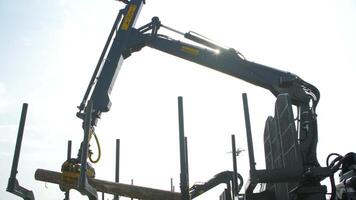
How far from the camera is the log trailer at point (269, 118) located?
6.39 meters

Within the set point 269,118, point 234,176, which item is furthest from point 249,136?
point 234,176

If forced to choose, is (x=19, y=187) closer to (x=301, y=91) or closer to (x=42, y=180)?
(x=42, y=180)

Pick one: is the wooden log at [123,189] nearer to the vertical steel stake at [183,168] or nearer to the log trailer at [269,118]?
the log trailer at [269,118]

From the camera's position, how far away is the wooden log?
7.36 meters

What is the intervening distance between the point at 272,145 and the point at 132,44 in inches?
179

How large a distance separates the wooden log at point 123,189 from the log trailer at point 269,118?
1.72ft

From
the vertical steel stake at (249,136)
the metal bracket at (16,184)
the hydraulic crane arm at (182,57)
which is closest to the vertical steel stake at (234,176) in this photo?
the hydraulic crane arm at (182,57)

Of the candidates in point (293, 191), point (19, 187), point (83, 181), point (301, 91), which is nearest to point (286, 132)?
point (293, 191)

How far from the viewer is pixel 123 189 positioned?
7.83 m

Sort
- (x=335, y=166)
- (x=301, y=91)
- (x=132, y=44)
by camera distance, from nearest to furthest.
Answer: (x=335, y=166) → (x=301, y=91) → (x=132, y=44)

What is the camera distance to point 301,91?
9.04 meters

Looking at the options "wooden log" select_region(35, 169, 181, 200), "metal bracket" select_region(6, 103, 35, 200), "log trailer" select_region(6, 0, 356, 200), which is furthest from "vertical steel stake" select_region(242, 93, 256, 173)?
"metal bracket" select_region(6, 103, 35, 200)

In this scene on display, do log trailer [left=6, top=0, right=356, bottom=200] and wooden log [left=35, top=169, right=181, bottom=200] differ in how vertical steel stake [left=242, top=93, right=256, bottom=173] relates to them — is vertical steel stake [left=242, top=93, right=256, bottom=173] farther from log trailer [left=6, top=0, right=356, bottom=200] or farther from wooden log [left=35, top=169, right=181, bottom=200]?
wooden log [left=35, top=169, right=181, bottom=200]

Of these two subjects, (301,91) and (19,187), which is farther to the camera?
(301,91)
